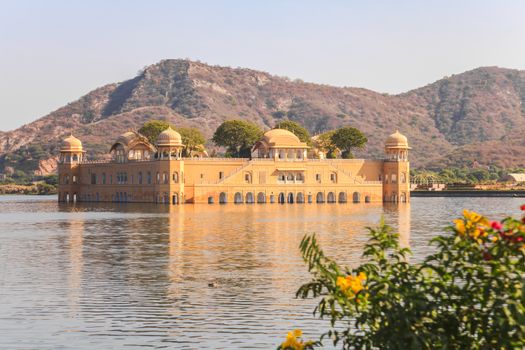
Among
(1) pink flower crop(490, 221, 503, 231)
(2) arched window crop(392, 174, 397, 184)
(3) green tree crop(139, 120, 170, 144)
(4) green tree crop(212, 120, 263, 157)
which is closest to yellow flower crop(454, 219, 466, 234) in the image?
(1) pink flower crop(490, 221, 503, 231)

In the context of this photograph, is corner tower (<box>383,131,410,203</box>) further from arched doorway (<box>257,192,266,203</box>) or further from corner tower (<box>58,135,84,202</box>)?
corner tower (<box>58,135,84,202</box>)

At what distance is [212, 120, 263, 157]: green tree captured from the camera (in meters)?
112

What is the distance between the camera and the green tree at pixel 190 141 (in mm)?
113062

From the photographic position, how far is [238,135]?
11175 cm

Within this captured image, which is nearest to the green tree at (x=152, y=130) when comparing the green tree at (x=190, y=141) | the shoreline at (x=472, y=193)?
the green tree at (x=190, y=141)

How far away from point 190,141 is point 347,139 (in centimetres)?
1981

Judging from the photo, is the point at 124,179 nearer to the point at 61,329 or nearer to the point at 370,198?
the point at 370,198

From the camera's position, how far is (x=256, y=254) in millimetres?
36312

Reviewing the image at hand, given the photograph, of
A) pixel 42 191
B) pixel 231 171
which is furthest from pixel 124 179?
pixel 42 191

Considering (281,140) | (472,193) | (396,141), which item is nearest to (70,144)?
(281,140)

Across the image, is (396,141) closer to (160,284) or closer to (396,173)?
(396,173)

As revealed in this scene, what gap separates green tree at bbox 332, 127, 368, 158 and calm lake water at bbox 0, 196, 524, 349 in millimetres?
59934

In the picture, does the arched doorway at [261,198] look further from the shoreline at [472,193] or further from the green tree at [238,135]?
the shoreline at [472,193]

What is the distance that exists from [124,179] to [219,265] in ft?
236
